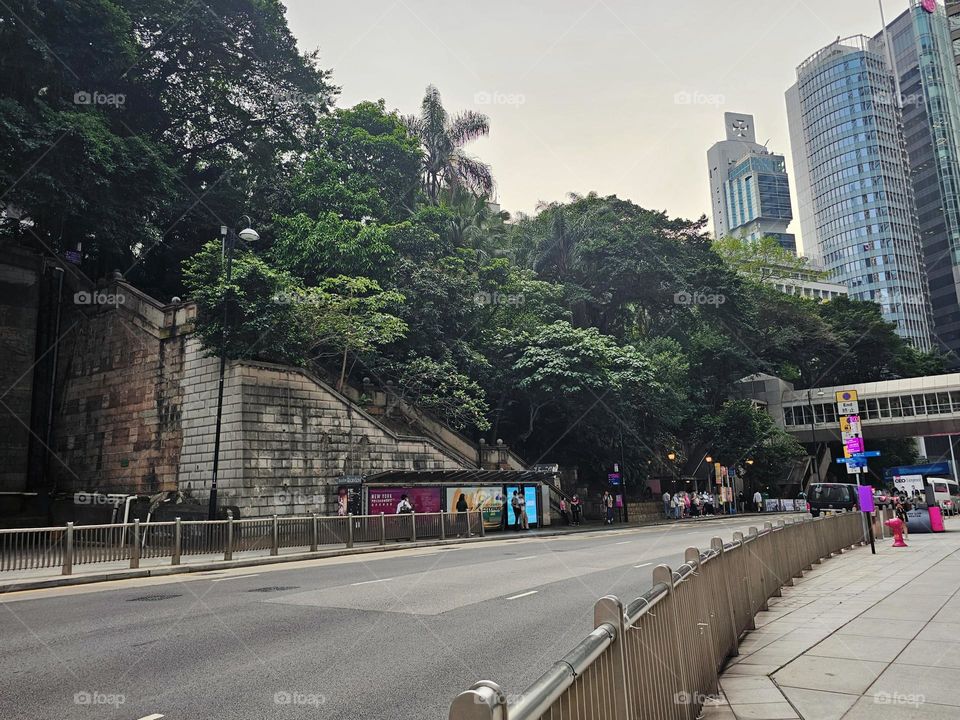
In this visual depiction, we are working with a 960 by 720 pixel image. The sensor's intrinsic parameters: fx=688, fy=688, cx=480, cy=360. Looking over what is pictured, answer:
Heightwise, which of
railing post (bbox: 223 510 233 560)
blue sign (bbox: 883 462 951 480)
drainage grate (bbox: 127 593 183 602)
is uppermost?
blue sign (bbox: 883 462 951 480)

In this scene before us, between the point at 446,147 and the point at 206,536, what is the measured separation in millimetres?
36990

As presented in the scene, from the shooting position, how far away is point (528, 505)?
30469 millimetres

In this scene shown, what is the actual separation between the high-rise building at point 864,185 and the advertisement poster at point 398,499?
5099 inches

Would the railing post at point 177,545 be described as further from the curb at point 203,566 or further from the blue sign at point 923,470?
the blue sign at point 923,470

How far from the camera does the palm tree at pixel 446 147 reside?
48.2m

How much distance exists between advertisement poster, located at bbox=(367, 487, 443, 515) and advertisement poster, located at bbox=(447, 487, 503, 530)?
24.7 inches

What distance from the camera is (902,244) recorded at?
13600cm

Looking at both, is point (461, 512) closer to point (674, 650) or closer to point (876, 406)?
point (674, 650)

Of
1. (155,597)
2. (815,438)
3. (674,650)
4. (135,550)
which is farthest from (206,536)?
(815,438)

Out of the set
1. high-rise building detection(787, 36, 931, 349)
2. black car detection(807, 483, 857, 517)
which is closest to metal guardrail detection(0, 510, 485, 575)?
black car detection(807, 483, 857, 517)

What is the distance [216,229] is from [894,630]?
118 ft

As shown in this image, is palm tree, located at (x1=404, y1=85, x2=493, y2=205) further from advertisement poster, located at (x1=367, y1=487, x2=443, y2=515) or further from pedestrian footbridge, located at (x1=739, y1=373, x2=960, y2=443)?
pedestrian footbridge, located at (x1=739, y1=373, x2=960, y2=443)

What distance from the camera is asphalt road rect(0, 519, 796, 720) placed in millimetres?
5445

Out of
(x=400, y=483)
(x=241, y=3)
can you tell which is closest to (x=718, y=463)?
(x=400, y=483)
